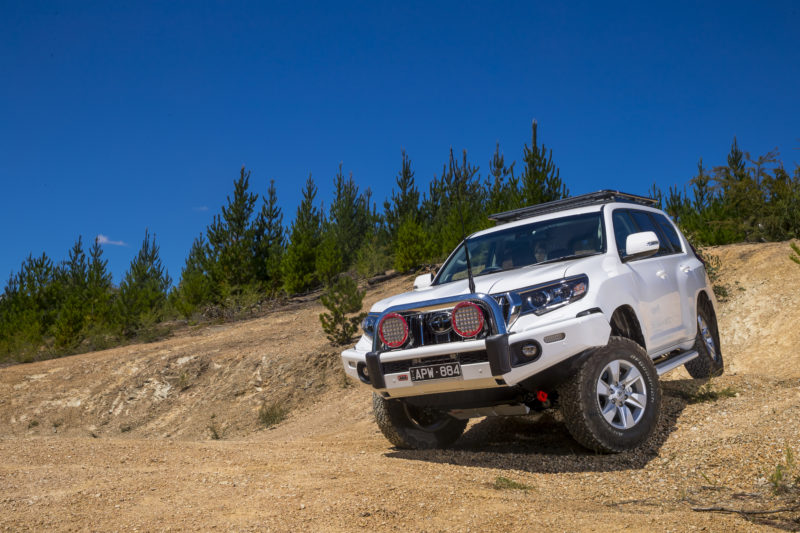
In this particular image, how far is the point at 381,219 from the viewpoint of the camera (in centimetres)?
3269

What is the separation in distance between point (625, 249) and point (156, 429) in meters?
10.8

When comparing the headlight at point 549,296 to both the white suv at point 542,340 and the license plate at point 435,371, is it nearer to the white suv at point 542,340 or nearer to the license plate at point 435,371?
the white suv at point 542,340

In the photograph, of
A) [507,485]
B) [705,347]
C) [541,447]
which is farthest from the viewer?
[705,347]

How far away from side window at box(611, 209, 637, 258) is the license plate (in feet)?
6.50

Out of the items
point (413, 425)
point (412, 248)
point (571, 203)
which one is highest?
point (412, 248)

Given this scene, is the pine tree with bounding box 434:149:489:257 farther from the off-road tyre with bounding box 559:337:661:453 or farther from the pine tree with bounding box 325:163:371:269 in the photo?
the off-road tyre with bounding box 559:337:661:453

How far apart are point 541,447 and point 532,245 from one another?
1.82 metres

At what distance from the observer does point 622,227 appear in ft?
20.0

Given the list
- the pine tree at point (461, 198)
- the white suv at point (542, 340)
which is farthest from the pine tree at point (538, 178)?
the white suv at point (542, 340)

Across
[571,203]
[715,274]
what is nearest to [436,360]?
→ [571,203]

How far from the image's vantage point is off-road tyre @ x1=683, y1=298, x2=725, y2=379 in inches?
279

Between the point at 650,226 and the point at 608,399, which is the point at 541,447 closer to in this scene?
the point at 608,399

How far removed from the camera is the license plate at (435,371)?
4.60 meters

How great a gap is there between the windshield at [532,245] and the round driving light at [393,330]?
4.18 ft
